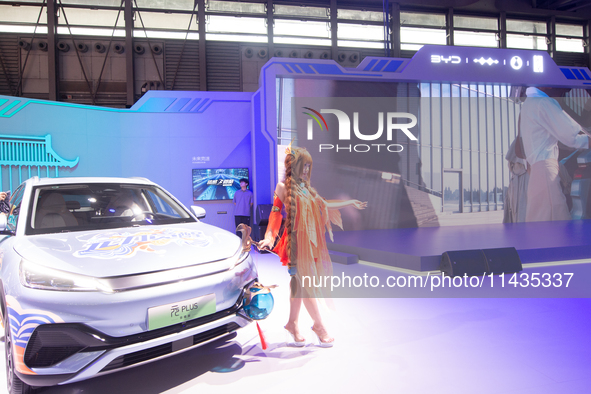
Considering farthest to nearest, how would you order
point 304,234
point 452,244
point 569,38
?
point 569,38, point 452,244, point 304,234

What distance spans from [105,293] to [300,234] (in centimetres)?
128

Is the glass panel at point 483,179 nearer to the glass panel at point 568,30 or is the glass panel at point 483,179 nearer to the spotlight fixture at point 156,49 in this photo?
the spotlight fixture at point 156,49

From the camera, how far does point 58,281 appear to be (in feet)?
5.65

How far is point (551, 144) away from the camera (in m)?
8.57

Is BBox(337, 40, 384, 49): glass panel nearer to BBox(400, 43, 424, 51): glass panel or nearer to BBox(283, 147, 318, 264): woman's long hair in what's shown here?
BBox(400, 43, 424, 51): glass panel

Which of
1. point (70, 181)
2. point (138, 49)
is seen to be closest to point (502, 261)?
point (70, 181)

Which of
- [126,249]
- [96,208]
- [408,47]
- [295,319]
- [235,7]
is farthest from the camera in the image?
[408,47]

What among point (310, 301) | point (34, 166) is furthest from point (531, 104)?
point (34, 166)

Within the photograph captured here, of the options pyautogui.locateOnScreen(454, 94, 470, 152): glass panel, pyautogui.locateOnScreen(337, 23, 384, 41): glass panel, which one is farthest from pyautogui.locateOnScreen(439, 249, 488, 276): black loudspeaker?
pyautogui.locateOnScreen(337, 23, 384, 41): glass panel

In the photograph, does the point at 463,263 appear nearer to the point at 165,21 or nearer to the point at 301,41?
the point at 301,41

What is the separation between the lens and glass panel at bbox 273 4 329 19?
12.4 m

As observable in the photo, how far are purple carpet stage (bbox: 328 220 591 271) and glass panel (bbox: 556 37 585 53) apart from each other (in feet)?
36.8

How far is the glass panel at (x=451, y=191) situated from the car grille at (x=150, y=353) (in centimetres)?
737

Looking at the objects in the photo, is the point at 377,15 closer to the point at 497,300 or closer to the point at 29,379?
the point at 497,300
